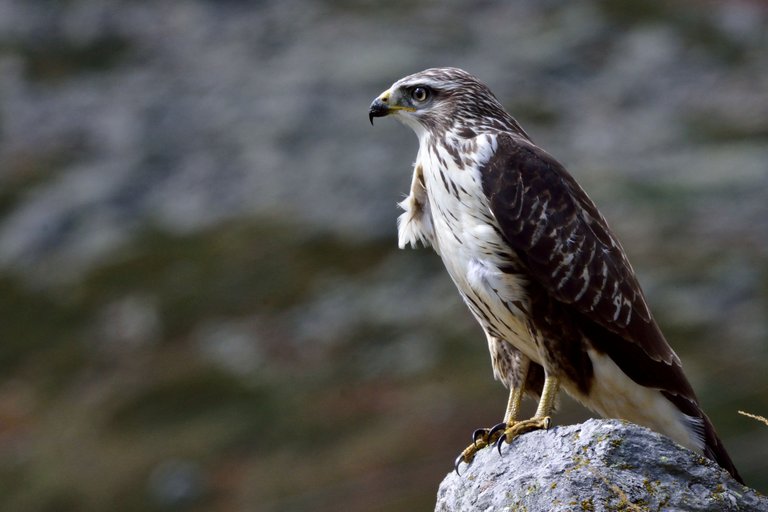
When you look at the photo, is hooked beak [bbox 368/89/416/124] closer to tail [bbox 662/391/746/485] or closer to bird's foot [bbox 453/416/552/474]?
bird's foot [bbox 453/416/552/474]

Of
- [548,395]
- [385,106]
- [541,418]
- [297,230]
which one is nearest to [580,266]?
[548,395]

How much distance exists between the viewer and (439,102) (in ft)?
31.1

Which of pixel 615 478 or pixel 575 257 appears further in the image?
pixel 575 257

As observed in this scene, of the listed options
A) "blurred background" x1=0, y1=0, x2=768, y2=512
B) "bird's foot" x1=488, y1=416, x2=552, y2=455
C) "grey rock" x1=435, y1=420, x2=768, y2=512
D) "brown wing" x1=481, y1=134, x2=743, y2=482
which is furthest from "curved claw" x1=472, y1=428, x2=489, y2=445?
"blurred background" x1=0, y1=0, x2=768, y2=512

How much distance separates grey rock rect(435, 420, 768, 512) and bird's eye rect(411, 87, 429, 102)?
3034mm

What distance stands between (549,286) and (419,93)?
192 cm

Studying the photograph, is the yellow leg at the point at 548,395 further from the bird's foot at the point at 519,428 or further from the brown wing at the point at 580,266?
the brown wing at the point at 580,266

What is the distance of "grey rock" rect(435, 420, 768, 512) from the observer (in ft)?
22.9

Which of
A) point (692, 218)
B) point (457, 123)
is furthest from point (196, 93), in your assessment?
point (457, 123)

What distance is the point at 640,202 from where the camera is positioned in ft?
126

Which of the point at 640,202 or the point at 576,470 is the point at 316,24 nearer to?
the point at 640,202

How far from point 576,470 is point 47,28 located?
48.9m

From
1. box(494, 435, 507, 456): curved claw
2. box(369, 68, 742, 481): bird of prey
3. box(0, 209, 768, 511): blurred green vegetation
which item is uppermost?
box(0, 209, 768, 511): blurred green vegetation

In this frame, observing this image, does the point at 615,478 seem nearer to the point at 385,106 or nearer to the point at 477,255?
the point at 477,255
